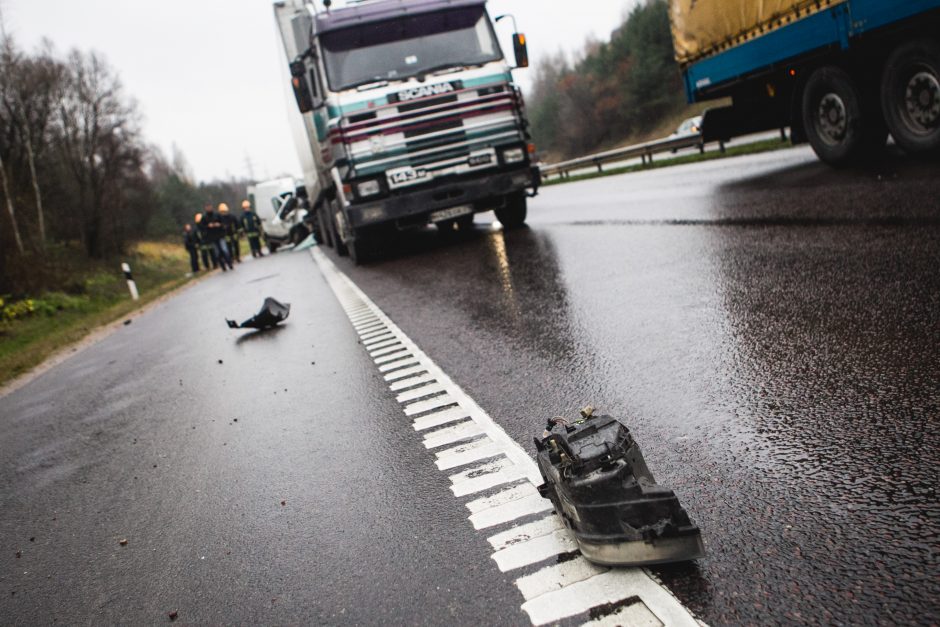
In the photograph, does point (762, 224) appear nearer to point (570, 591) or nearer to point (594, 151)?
point (570, 591)

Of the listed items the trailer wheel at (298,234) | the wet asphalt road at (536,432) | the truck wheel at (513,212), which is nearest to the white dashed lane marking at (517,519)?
the wet asphalt road at (536,432)

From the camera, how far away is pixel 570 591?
7.57 feet

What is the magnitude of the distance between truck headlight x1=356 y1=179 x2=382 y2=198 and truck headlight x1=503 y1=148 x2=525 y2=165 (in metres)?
2.35

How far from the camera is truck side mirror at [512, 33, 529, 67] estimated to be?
12.9 meters

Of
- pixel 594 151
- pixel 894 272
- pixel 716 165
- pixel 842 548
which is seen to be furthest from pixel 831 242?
pixel 594 151

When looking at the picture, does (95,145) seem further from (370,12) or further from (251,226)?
(370,12)

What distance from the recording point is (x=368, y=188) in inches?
505

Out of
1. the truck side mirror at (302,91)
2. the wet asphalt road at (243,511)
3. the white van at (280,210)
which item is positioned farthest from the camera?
the white van at (280,210)

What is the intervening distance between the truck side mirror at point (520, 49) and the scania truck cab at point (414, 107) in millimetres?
20

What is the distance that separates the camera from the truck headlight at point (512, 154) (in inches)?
527

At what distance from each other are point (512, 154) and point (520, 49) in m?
1.79

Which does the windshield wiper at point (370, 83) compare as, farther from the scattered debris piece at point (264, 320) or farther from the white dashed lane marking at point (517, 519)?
the white dashed lane marking at point (517, 519)

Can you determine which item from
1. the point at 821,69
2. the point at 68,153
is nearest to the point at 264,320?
the point at 821,69

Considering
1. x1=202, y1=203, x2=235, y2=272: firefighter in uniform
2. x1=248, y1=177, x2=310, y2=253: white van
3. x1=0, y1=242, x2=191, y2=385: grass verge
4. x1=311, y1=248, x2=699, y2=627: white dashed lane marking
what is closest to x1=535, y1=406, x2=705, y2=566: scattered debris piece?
x1=311, y1=248, x2=699, y2=627: white dashed lane marking
